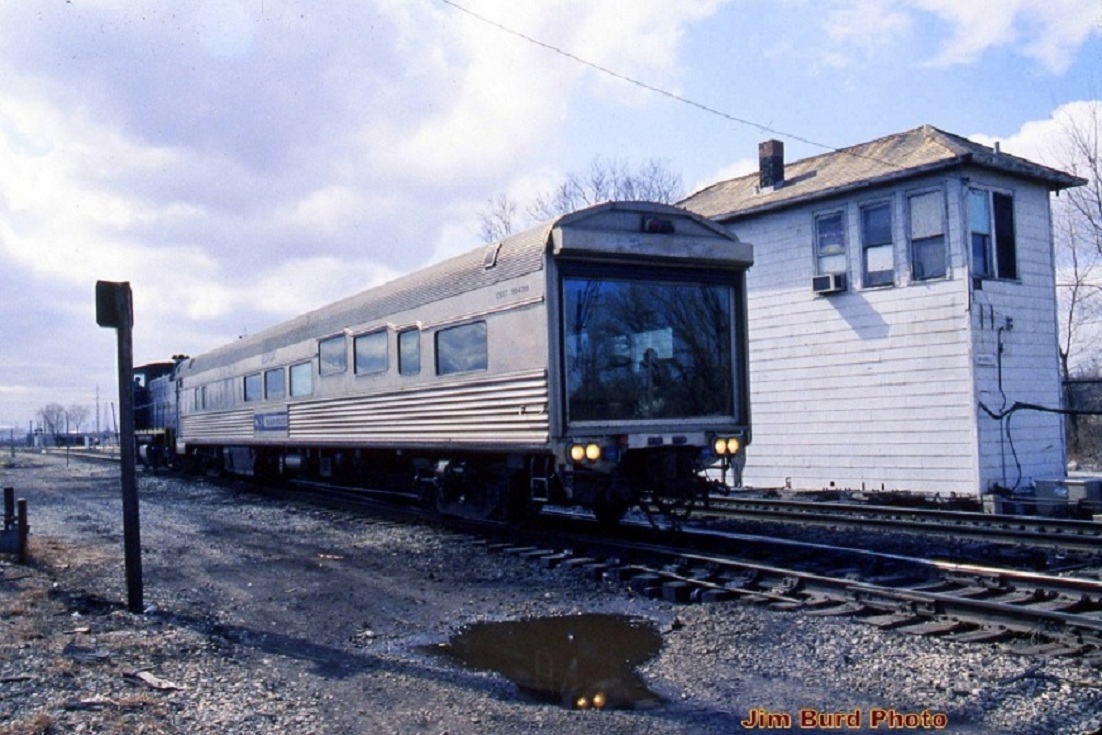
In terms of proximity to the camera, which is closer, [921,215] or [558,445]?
[558,445]

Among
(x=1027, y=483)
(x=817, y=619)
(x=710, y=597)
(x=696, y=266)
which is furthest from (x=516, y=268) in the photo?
(x=1027, y=483)

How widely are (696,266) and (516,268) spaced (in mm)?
1954

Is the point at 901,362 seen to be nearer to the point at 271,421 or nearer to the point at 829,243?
the point at 829,243

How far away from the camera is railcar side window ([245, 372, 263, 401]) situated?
781 inches

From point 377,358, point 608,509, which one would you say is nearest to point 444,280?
point 377,358

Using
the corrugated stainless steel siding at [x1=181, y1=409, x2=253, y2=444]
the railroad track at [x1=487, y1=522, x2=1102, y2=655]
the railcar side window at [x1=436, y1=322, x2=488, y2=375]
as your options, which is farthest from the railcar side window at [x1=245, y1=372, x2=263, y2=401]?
the railroad track at [x1=487, y1=522, x2=1102, y2=655]

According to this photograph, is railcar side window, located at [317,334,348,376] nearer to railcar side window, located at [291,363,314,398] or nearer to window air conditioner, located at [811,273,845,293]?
railcar side window, located at [291,363,314,398]

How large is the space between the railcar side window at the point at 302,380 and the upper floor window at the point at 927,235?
1000 cm

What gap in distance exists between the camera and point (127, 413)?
7.91 m

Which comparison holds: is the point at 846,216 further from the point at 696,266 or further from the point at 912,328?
the point at 696,266

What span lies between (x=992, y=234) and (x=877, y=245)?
1.74m

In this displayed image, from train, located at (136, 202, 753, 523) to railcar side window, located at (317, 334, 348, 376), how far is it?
1849mm

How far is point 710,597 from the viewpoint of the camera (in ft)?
25.4

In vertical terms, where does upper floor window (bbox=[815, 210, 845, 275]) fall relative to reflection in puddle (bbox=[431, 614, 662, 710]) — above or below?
above
